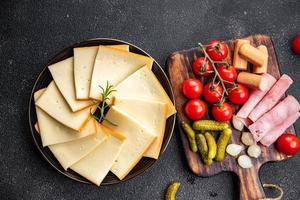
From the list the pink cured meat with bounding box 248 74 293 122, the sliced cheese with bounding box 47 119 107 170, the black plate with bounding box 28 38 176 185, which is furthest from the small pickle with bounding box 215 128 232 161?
the sliced cheese with bounding box 47 119 107 170

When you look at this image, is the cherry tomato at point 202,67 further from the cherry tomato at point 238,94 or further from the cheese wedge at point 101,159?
the cheese wedge at point 101,159

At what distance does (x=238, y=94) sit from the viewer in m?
3.30

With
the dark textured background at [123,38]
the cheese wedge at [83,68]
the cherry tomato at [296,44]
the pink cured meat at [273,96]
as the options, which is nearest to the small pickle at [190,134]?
the dark textured background at [123,38]

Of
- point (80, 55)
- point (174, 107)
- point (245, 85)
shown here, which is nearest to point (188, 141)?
point (174, 107)

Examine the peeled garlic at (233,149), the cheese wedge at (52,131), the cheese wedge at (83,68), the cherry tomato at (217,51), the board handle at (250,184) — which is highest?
the cherry tomato at (217,51)

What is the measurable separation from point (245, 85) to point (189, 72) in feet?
1.27

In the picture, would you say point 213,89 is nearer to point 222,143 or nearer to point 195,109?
point 195,109

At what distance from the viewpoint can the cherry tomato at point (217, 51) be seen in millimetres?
3262

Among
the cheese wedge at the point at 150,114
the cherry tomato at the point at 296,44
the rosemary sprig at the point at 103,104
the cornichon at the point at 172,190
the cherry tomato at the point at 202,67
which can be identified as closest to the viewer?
the rosemary sprig at the point at 103,104

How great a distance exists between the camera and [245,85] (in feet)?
11.0

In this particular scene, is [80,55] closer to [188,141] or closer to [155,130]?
[155,130]

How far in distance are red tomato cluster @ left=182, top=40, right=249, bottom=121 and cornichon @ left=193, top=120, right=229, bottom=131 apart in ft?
0.11

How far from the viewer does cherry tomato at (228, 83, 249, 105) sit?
3.30 metres

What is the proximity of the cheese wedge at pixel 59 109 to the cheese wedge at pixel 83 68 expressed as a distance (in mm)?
111
